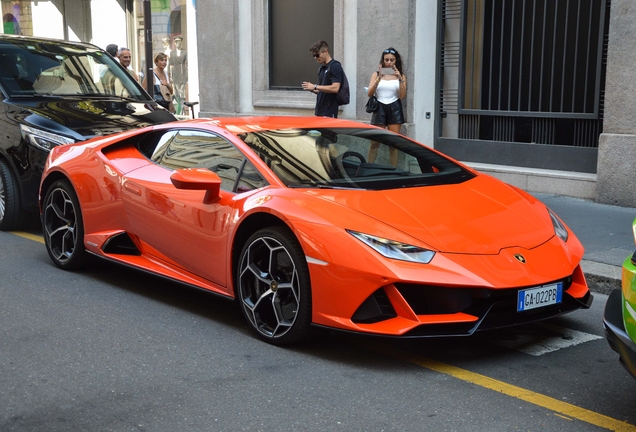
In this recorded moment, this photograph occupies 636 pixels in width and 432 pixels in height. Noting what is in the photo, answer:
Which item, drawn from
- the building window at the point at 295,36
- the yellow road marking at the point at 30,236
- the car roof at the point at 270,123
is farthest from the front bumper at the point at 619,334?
the building window at the point at 295,36

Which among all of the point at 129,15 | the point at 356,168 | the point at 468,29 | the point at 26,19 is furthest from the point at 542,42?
the point at 26,19

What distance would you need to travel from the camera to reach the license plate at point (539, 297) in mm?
4420

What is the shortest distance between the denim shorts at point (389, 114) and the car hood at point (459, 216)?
19.8 ft

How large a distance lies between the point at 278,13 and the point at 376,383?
39.0ft

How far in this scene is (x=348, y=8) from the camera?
530 inches

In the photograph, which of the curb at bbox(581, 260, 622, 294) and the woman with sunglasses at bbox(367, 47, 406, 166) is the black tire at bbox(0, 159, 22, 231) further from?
the curb at bbox(581, 260, 622, 294)

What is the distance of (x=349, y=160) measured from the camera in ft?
17.9

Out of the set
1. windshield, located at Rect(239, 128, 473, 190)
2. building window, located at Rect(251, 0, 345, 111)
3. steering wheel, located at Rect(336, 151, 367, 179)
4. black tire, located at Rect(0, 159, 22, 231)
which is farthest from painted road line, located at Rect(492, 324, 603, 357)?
building window, located at Rect(251, 0, 345, 111)

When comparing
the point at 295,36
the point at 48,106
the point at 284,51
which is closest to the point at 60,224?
the point at 48,106

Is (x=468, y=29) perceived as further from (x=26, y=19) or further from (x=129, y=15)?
(x=26, y=19)

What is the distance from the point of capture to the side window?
5.26 meters

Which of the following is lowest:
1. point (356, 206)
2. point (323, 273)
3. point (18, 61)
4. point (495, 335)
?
point (495, 335)

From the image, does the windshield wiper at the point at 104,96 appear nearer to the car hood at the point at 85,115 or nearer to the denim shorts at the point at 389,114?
the car hood at the point at 85,115

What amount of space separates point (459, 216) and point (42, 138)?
4.99 m
